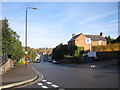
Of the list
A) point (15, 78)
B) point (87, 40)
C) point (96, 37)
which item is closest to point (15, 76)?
point (15, 78)

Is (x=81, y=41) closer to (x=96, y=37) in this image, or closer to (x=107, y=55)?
(x=96, y=37)

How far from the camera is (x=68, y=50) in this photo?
71438 millimetres

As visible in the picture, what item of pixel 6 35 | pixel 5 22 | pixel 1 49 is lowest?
pixel 1 49

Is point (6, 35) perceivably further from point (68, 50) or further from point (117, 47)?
point (68, 50)

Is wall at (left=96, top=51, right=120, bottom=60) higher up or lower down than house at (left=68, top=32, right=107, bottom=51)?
lower down

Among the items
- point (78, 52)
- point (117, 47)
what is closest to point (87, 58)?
point (117, 47)

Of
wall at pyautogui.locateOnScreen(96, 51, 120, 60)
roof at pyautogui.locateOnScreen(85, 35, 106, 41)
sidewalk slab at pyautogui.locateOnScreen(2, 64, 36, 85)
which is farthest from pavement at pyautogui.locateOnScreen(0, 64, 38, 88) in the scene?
roof at pyautogui.locateOnScreen(85, 35, 106, 41)

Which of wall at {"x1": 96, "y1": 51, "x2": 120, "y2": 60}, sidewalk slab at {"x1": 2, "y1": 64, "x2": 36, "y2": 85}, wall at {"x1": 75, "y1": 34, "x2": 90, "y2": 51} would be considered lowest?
sidewalk slab at {"x1": 2, "y1": 64, "x2": 36, "y2": 85}

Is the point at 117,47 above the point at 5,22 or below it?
below

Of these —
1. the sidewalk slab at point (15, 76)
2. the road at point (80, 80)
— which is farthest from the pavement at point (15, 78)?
the road at point (80, 80)

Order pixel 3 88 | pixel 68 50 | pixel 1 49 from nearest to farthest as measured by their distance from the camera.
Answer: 1. pixel 3 88
2. pixel 1 49
3. pixel 68 50

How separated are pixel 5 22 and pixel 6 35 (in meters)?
2.65

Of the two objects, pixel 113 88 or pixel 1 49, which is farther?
pixel 1 49

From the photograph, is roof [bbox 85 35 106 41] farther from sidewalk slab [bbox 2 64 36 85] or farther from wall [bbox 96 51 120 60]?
sidewalk slab [bbox 2 64 36 85]
